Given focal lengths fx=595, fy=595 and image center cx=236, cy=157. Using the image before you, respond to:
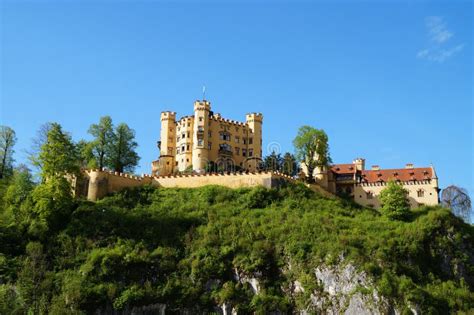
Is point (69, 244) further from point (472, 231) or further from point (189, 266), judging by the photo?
point (472, 231)

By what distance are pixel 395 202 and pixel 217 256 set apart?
70.0ft

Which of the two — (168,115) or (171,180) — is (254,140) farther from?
(171,180)

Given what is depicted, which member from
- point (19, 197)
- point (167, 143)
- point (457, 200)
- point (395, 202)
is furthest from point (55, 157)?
point (457, 200)

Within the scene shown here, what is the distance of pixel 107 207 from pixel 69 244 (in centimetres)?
738

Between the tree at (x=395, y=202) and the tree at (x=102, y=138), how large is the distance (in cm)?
3462

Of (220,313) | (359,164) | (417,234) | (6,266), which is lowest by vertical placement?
(220,313)

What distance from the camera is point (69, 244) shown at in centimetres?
5256

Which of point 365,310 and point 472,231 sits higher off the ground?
point 472,231

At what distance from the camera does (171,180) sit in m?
68.1

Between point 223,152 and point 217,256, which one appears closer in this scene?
point 217,256

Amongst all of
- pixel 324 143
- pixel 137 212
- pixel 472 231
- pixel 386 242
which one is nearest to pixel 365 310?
pixel 386 242

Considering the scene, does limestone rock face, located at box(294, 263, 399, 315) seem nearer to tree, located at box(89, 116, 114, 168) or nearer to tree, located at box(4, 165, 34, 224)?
tree, located at box(4, 165, 34, 224)

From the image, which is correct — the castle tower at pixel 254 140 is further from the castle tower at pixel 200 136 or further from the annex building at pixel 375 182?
the annex building at pixel 375 182

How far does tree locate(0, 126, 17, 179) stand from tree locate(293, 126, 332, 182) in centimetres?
3582
